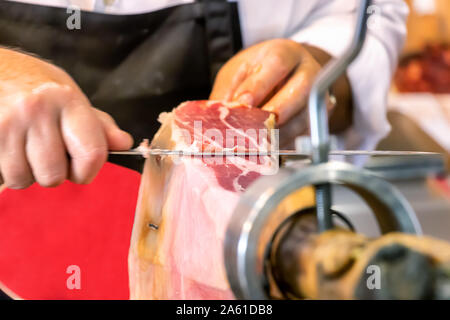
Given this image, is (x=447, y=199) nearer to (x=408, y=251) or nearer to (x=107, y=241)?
(x=107, y=241)

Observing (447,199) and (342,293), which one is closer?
(342,293)

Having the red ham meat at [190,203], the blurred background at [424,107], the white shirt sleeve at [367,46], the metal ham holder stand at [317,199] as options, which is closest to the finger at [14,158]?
the red ham meat at [190,203]

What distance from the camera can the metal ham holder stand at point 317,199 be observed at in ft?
0.81

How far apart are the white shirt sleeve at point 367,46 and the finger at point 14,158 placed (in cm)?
63

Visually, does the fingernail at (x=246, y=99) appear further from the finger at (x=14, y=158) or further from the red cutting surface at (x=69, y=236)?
the finger at (x=14, y=158)

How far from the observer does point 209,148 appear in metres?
0.52

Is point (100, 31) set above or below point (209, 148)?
above

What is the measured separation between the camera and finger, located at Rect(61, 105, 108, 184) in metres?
0.45

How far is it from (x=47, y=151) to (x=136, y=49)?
1.54 ft

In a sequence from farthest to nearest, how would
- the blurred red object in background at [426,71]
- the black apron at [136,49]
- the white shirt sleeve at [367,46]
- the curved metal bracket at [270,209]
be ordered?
1. the blurred red object in background at [426,71]
2. the white shirt sleeve at [367,46]
3. the black apron at [136,49]
4. the curved metal bracket at [270,209]

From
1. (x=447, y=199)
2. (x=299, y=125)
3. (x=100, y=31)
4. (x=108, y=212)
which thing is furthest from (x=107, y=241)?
(x=447, y=199)

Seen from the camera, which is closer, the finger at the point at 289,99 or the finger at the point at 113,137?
the finger at the point at 113,137

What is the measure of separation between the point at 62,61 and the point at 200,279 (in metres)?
0.55

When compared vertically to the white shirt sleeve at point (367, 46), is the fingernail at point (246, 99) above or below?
below
